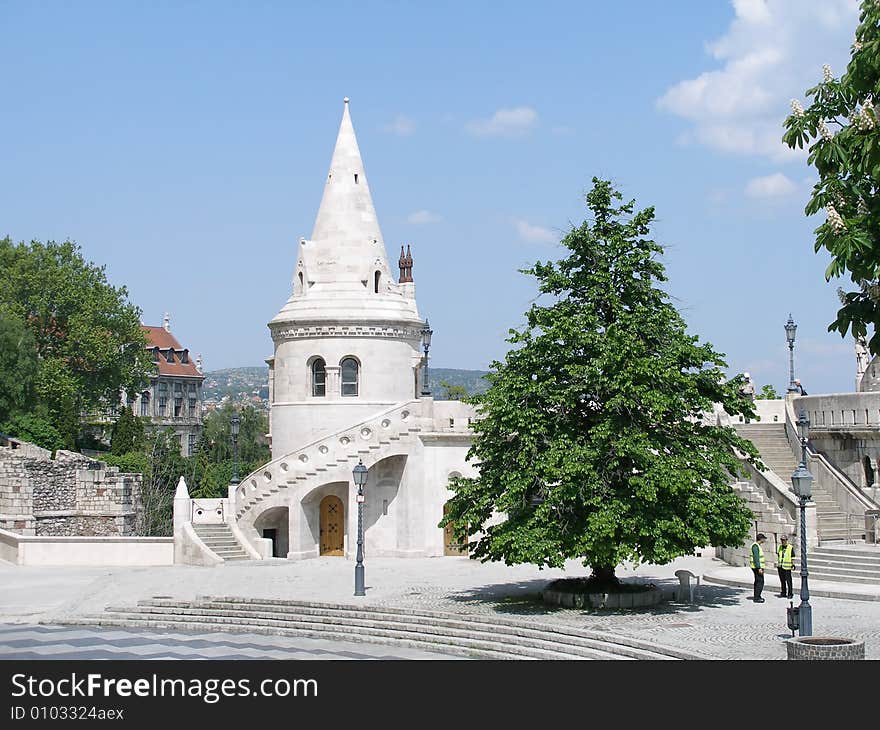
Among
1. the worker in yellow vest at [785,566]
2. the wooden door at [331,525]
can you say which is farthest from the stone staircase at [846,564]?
the wooden door at [331,525]

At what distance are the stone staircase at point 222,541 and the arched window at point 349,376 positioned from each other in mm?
5786

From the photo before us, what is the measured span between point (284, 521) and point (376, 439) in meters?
4.48

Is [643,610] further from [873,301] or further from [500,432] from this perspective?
[873,301]

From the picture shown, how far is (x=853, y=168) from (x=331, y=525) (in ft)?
80.9

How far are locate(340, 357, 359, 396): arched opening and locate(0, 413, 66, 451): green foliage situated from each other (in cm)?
1760

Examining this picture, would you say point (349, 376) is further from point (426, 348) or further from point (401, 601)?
point (401, 601)

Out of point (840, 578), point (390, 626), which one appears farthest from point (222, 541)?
point (840, 578)

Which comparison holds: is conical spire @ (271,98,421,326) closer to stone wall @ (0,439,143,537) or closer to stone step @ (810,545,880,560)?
stone wall @ (0,439,143,537)

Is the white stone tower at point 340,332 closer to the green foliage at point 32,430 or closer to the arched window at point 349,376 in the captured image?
the arched window at point 349,376

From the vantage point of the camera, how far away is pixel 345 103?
4128cm

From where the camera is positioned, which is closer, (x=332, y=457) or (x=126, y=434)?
(x=332, y=457)

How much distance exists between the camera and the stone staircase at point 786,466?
94.8 ft

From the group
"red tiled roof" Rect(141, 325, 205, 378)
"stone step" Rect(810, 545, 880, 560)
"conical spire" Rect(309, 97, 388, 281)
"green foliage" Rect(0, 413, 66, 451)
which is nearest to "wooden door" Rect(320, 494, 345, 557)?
"conical spire" Rect(309, 97, 388, 281)

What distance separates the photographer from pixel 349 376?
127 feet
